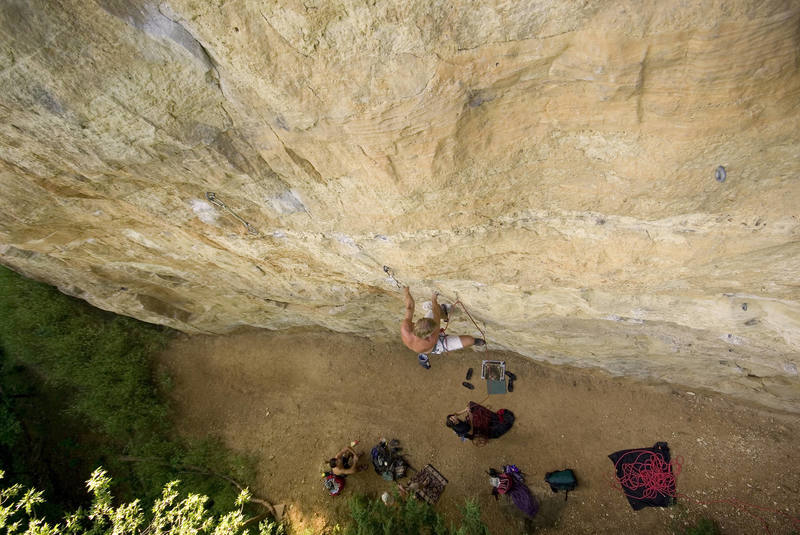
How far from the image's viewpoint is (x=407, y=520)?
18.5 feet

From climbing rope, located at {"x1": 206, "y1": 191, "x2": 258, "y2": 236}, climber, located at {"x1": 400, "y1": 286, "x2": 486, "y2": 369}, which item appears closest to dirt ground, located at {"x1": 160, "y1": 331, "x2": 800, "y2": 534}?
climber, located at {"x1": 400, "y1": 286, "x2": 486, "y2": 369}

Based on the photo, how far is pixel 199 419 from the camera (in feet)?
24.6

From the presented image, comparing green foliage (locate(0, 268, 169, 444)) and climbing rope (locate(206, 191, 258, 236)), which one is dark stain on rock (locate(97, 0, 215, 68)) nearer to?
climbing rope (locate(206, 191, 258, 236))

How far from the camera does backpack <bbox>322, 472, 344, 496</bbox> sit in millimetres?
6539

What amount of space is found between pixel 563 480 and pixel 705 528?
179 centimetres

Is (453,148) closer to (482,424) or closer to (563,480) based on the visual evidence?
(482,424)

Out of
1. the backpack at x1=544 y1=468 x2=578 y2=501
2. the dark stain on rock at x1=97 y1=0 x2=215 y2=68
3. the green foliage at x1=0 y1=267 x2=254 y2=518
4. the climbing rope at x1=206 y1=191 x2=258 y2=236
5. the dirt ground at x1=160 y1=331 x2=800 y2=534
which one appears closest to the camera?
the dark stain on rock at x1=97 y1=0 x2=215 y2=68

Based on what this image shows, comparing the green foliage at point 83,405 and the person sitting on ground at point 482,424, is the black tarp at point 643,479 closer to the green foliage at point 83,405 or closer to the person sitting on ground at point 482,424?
the person sitting on ground at point 482,424

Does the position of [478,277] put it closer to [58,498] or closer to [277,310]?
[277,310]

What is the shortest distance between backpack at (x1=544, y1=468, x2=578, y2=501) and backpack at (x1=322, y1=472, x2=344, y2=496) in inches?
133

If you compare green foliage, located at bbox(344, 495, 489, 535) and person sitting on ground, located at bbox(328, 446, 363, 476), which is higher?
person sitting on ground, located at bbox(328, 446, 363, 476)

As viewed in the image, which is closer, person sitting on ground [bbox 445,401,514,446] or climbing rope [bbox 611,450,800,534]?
climbing rope [bbox 611,450,800,534]

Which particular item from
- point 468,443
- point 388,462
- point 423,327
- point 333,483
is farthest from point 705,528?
point 333,483

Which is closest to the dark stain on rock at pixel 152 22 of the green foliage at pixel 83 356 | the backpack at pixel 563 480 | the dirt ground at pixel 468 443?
the dirt ground at pixel 468 443
